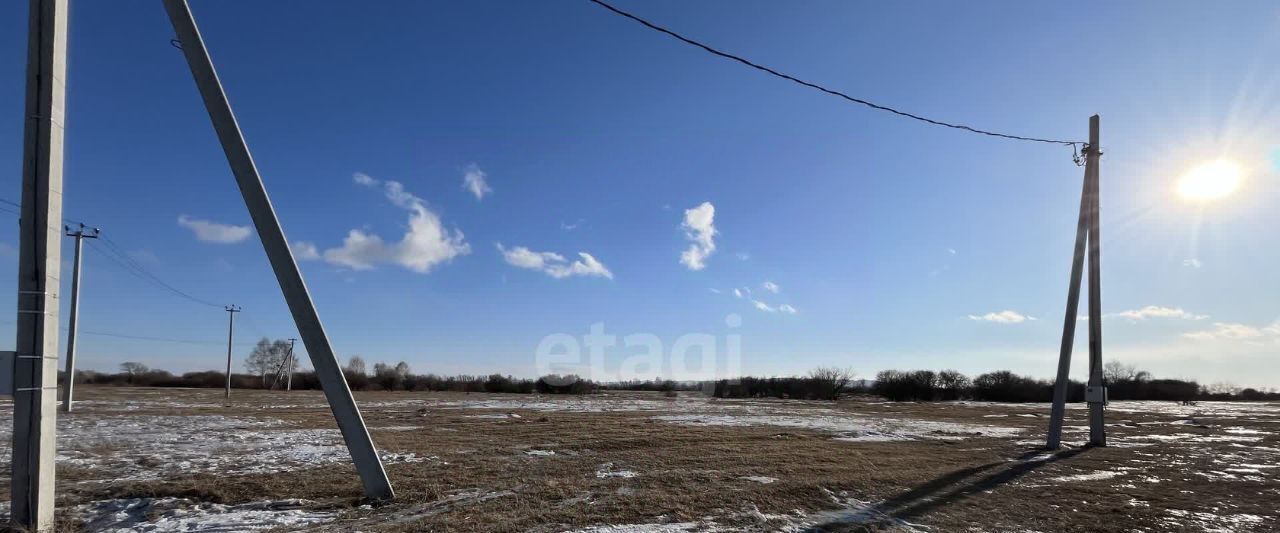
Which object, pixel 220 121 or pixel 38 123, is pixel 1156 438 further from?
pixel 38 123

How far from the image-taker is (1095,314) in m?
14.8

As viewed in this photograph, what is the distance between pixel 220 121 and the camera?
21.8ft

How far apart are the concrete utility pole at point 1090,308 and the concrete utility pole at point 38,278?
17.0 meters

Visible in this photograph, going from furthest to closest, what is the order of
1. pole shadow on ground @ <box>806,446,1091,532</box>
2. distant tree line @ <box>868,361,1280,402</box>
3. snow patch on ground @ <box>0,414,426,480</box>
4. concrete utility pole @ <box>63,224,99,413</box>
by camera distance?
1. distant tree line @ <box>868,361,1280,402</box>
2. concrete utility pole @ <box>63,224,99,413</box>
3. snow patch on ground @ <box>0,414,426,480</box>
4. pole shadow on ground @ <box>806,446,1091,532</box>

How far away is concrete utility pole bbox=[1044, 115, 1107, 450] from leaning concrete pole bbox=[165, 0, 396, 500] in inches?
568

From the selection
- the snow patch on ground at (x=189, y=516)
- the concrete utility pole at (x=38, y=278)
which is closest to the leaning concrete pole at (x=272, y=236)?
the snow patch on ground at (x=189, y=516)

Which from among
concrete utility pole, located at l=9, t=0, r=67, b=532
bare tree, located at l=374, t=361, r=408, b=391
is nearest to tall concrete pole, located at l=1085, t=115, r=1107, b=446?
concrete utility pole, located at l=9, t=0, r=67, b=532

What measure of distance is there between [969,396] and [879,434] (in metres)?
60.8

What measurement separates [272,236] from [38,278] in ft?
6.22

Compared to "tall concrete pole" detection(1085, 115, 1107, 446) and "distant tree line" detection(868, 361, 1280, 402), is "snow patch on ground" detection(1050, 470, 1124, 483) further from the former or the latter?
→ "distant tree line" detection(868, 361, 1280, 402)

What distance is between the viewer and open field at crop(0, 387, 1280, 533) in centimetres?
645

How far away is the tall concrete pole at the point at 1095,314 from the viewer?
14.4 meters

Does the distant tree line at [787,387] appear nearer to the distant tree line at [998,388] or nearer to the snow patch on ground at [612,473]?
the distant tree line at [998,388]

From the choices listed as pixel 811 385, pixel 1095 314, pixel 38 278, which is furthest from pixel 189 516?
pixel 811 385
